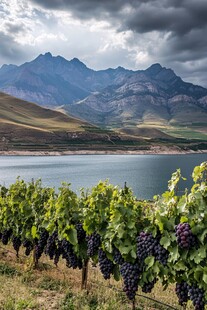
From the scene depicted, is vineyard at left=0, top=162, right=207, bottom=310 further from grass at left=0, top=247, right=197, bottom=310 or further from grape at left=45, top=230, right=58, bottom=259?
grass at left=0, top=247, right=197, bottom=310

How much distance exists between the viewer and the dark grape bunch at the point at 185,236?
25.7 feet

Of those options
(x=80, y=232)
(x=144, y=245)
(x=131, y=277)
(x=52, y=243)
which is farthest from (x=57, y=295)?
(x=144, y=245)

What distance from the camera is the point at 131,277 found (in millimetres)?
9148

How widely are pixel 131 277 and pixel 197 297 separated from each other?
191 centimetres

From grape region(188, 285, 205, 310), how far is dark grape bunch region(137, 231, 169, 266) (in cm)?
94

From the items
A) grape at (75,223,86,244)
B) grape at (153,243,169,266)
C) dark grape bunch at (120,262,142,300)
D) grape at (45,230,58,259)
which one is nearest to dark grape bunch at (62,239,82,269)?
grape at (75,223,86,244)

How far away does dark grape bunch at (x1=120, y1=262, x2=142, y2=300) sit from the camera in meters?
9.00

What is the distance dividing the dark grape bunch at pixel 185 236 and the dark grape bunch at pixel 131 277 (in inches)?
77.6

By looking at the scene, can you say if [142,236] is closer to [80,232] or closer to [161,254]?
[161,254]

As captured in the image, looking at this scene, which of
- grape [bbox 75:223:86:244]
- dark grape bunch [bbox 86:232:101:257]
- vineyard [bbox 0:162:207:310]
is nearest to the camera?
vineyard [bbox 0:162:207:310]

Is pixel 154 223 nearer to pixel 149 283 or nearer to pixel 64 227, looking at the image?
pixel 149 283

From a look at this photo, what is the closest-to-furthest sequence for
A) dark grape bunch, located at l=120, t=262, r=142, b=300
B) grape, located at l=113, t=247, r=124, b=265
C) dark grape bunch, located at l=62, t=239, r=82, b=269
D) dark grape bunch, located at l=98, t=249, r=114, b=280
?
1. dark grape bunch, located at l=120, t=262, r=142, b=300
2. grape, located at l=113, t=247, r=124, b=265
3. dark grape bunch, located at l=98, t=249, r=114, b=280
4. dark grape bunch, located at l=62, t=239, r=82, b=269

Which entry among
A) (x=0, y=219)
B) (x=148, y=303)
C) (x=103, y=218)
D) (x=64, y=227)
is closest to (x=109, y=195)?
(x=103, y=218)

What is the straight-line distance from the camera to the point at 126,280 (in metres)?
9.20
